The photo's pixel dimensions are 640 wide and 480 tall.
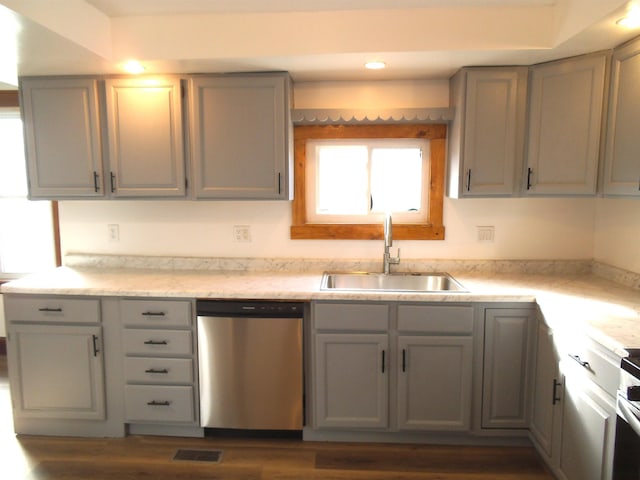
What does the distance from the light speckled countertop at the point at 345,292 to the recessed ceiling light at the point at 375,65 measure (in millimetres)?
1229

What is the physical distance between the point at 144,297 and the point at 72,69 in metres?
1.39

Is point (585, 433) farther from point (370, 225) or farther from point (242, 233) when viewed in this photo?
point (242, 233)

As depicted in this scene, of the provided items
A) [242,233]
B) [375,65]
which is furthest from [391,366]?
[375,65]

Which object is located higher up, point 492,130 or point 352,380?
point 492,130

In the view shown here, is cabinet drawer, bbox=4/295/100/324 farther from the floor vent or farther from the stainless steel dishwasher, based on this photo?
the floor vent

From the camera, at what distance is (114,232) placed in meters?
2.94

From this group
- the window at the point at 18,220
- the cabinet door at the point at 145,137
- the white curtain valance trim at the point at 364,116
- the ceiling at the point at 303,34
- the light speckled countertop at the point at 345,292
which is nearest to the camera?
the light speckled countertop at the point at 345,292

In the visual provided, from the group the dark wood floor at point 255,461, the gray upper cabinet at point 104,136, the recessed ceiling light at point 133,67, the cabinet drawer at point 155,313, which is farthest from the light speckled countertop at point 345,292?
the recessed ceiling light at point 133,67

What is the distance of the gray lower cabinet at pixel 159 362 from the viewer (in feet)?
7.72

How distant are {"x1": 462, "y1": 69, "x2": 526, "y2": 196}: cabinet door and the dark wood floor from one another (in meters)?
1.49

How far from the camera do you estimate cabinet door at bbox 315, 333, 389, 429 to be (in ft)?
7.51

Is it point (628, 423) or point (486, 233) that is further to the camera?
point (486, 233)

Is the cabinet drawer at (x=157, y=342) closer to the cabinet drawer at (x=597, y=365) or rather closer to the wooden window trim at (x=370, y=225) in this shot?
the wooden window trim at (x=370, y=225)

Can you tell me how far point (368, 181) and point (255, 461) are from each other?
6.01 ft
